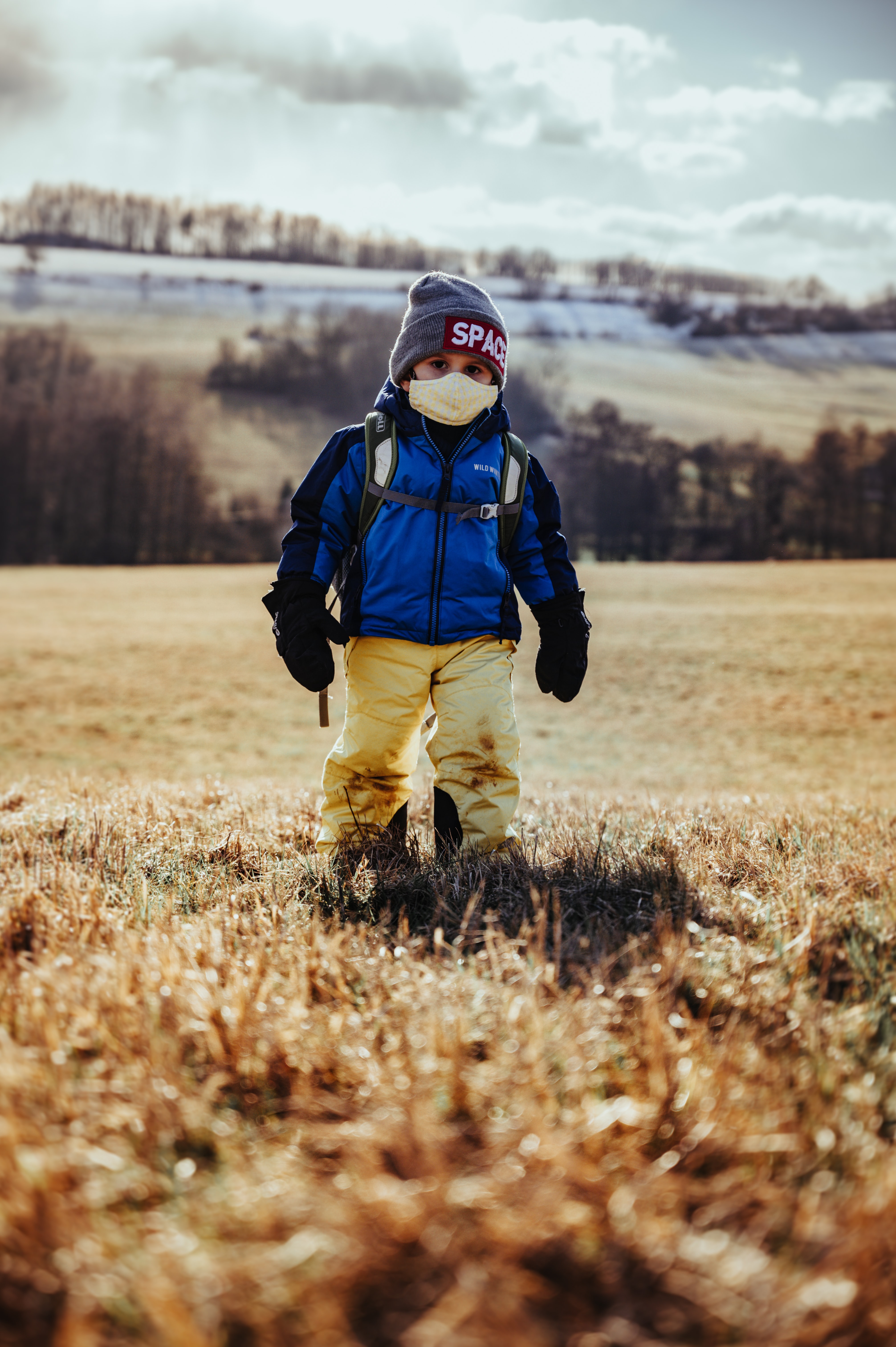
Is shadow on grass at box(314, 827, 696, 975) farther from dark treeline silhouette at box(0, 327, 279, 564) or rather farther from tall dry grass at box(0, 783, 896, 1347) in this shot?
dark treeline silhouette at box(0, 327, 279, 564)

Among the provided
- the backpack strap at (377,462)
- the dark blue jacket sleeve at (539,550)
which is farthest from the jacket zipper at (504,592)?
the backpack strap at (377,462)

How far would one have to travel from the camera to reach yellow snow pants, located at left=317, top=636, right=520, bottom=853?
11.7 feet

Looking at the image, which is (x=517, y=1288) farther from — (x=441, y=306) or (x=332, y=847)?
(x=441, y=306)

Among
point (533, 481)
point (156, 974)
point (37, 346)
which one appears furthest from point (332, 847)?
point (37, 346)

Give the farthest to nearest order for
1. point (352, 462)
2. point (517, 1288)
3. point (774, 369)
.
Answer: point (774, 369) → point (352, 462) → point (517, 1288)

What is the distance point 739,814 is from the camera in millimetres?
4215

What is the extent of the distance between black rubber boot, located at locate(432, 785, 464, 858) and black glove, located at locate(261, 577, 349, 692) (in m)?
0.67

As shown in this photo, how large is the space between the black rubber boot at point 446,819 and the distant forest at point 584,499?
131 ft

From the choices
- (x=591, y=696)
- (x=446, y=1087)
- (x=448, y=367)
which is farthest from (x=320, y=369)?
(x=446, y=1087)

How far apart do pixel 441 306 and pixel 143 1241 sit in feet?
11.3

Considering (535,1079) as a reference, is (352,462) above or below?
above

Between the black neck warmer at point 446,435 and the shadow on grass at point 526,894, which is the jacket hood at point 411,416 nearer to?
the black neck warmer at point 446,435

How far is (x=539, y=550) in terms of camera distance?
394cm

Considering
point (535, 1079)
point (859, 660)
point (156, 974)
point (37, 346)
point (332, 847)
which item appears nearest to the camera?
point (535, 1079)
